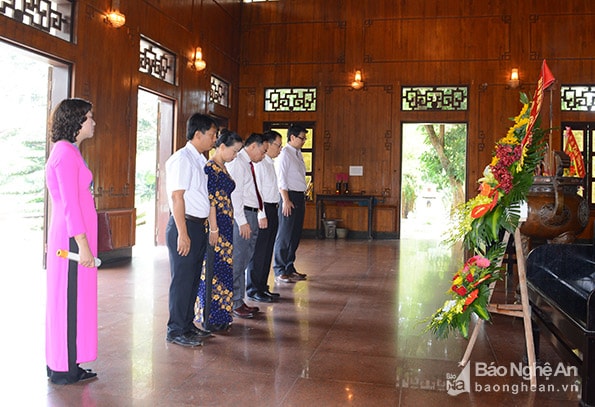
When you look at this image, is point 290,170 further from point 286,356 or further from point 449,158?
point 449,158

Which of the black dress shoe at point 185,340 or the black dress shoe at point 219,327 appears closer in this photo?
the black dress shoe at point 185,340

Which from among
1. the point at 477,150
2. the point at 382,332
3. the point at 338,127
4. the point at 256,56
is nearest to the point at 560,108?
the point at 477,150

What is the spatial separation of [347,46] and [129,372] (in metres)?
8.31

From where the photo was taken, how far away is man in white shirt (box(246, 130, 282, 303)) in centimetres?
427

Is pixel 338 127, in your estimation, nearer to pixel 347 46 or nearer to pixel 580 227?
pixel 347 46

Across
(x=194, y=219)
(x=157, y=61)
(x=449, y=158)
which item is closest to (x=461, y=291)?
(x=194, y=219)

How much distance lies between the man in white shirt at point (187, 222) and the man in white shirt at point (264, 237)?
1.17 metres

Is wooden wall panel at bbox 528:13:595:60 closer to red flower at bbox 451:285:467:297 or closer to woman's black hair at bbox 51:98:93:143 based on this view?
red flower at bbox 451:285:467:297

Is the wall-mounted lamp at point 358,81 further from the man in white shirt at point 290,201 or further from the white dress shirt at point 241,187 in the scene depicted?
the white dress shirt at point 241,187

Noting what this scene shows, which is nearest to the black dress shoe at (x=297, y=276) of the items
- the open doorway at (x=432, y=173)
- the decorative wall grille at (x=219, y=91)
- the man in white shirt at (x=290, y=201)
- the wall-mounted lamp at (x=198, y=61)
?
the man in white shirt at (x=290, y=201)

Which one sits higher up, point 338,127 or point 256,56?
point 256,56

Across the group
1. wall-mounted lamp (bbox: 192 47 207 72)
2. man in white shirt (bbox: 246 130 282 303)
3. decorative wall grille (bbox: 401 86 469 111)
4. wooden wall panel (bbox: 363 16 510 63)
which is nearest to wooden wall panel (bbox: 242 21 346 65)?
wooden wall panel (bbox: 363 16 510 63)

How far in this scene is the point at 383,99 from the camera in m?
9.73

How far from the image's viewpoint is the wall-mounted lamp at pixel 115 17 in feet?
19.6
